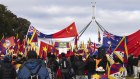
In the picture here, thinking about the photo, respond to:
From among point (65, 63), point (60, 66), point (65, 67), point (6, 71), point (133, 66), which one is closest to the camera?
point (6, 71)

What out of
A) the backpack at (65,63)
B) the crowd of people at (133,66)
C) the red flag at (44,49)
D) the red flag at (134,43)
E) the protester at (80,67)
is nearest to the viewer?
the backpack at (65,63)

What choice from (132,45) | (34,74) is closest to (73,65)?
(132,45)

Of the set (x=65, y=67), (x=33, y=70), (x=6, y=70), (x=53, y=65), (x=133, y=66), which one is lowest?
(x=33, y=70)

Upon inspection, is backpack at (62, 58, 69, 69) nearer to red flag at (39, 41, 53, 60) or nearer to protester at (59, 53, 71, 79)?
protester at (59, 53, 71, 79)

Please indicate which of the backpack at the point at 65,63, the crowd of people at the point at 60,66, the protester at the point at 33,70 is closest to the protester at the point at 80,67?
the crowd of people at the point at 60,66

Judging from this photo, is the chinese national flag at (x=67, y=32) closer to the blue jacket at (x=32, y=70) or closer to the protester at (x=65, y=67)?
the protester at (x=65, y=67)

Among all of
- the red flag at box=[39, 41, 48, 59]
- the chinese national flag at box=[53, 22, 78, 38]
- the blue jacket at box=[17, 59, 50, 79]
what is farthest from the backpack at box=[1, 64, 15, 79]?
the chinese national flag at box=[53, 22, 78, 38]

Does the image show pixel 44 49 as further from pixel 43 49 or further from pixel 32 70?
pixel 32 70

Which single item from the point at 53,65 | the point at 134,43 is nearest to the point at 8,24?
the point at 53,65

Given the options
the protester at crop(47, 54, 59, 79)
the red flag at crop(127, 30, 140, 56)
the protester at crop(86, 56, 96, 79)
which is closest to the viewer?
the red flag at crop(127, 30, 140, 56)

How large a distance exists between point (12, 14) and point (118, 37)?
7262 cm

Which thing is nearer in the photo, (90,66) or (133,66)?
(90,66)

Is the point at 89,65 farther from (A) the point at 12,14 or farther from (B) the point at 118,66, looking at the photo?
(A) the point at 12,14

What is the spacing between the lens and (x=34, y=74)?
40.2ft
